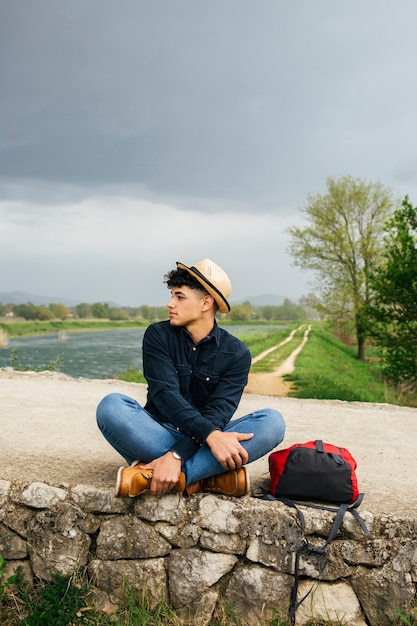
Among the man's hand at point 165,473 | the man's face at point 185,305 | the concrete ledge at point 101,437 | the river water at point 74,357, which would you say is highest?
the man's face at point 185,305

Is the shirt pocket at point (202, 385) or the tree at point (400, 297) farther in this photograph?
the tree at point (400, 297)

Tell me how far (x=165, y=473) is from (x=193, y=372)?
0.72m

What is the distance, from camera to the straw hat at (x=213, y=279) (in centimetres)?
375

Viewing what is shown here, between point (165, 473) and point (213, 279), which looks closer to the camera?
point (165, 473)

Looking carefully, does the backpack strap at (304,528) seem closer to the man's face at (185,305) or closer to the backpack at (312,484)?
the backpack at (312,484)

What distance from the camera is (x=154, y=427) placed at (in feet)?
12.1

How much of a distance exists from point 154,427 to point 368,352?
27910mm

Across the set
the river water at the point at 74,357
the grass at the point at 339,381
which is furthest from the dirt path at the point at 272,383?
the river water at the point at 74,357

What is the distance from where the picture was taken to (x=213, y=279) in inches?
148

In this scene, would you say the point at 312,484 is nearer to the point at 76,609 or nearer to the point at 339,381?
the point at 76,609

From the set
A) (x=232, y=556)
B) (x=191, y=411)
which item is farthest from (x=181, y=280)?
(x=232, y=556)

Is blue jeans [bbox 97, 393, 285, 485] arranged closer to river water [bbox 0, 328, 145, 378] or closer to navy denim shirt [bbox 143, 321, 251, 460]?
navy denim shirt [bbox 143, 321, 251, 460]

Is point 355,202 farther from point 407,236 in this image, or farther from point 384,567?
point 384,567

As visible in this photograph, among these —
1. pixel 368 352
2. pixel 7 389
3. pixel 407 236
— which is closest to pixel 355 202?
pixel 368 352
